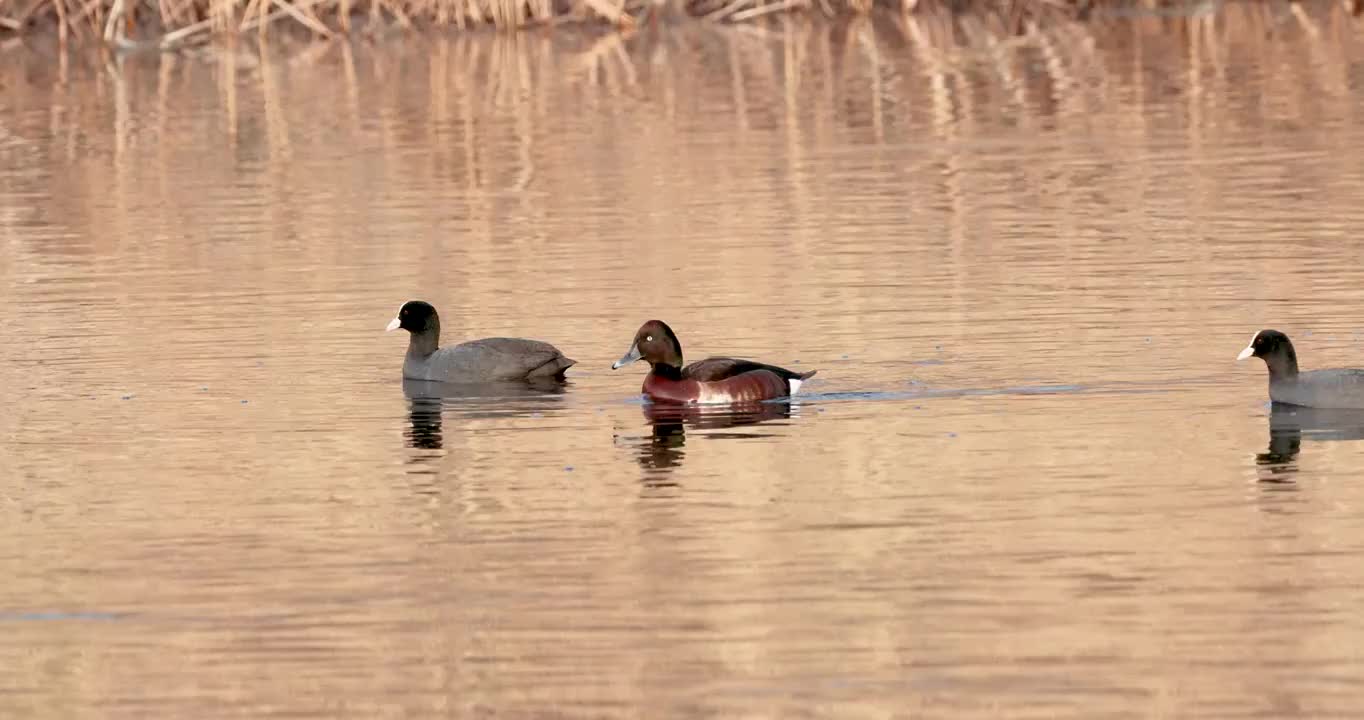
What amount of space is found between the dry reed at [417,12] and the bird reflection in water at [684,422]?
1277 inches

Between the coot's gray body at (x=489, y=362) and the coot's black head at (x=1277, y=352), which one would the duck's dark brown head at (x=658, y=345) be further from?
the coot's black head at (x=1277, y=352)

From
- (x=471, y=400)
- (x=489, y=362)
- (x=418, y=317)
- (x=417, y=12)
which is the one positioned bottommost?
(x=471, y=400)

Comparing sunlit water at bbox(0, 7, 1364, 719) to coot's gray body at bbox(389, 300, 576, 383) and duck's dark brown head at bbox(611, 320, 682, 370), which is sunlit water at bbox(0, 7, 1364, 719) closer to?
coot's gray body at bbox(389, 300, 576, 383)

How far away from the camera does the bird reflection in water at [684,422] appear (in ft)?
44.4

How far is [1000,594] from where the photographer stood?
10.2 m

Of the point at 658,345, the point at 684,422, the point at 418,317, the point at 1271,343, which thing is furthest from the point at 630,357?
the point at 1271,343

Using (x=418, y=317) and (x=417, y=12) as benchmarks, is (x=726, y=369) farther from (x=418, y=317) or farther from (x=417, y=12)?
(x=417, y=12)

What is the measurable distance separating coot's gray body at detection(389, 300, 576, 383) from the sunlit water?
178mm

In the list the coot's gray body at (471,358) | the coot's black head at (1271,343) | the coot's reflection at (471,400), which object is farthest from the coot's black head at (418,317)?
the coot's black head at (1271,343)

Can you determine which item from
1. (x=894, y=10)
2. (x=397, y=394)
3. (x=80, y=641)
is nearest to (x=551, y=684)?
(x=80, y=641)

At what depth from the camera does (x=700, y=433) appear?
14305 millimetres

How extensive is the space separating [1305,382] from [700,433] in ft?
9.68

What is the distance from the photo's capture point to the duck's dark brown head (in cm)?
1523

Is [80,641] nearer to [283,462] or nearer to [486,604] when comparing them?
[486,604]
